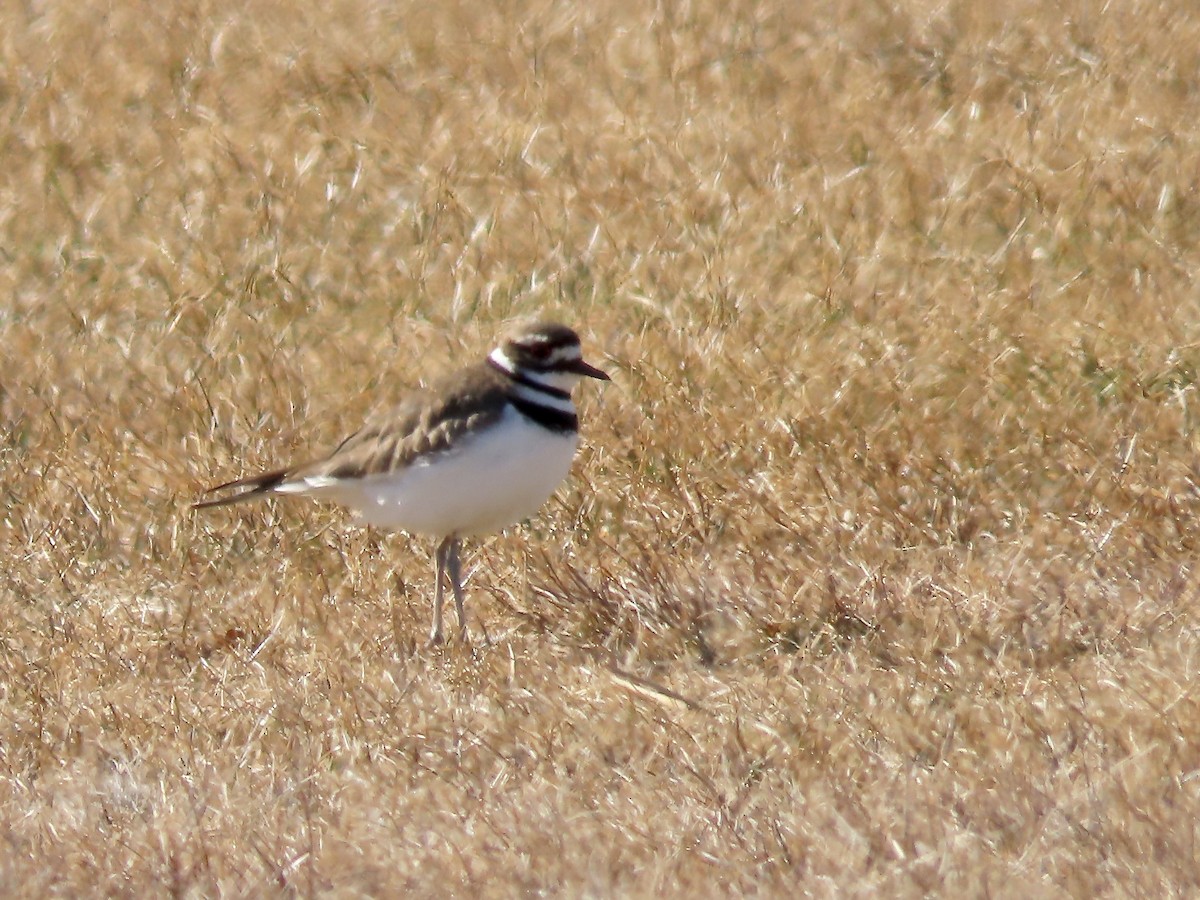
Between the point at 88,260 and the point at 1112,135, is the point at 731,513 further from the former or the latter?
the point at 88,260

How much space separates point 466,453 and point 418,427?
0.96 ft

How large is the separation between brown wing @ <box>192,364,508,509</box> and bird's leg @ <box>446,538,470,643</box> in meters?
0.34

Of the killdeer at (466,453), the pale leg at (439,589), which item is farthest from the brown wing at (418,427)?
the pale leg at (439,589)

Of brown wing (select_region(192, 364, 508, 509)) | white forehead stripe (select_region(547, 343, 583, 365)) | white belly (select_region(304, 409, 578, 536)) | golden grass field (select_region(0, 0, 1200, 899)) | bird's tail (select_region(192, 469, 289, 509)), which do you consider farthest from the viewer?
bird's tail (select_region(192, 469, 289, 509))

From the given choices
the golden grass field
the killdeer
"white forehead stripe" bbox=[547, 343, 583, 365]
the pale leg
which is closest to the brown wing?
the killdeer

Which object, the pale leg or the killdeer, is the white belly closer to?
the killdeer

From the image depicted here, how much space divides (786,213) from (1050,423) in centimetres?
230

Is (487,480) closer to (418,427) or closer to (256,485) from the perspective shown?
(418,427)

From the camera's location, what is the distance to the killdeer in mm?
6812

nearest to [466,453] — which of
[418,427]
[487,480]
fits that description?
[487,480]

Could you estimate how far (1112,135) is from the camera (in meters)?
9.91

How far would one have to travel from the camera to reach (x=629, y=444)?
8.08 metres

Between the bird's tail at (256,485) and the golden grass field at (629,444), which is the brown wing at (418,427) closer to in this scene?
the bird's tail at (256,485)

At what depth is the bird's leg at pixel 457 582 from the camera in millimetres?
6820
